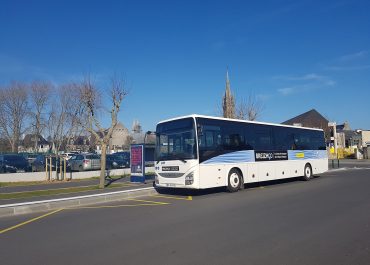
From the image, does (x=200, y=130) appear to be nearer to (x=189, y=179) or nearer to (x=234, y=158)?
(x=189, y=179)

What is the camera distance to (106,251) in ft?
20.2

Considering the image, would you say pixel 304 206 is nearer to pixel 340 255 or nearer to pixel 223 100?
pixel 340 255

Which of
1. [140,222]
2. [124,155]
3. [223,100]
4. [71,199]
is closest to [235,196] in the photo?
[140,222]

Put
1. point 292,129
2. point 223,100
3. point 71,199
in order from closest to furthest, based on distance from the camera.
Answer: point 71,199 < point 292,129 < point 223,100

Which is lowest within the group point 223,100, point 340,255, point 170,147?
point 340,255

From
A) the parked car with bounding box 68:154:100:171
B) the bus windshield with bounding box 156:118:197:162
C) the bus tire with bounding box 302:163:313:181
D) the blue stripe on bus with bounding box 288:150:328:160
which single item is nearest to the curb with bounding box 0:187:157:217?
the bus windshield with bounding box 156:118:197:162

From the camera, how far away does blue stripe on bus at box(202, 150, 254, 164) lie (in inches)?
545

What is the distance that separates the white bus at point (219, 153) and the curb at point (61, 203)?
1251 mm

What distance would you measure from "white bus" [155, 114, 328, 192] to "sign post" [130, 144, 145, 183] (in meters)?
4.55

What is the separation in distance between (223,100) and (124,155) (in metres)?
18.0

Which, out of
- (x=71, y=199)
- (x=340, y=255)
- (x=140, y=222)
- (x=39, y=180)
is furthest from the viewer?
(x=39, y=180)

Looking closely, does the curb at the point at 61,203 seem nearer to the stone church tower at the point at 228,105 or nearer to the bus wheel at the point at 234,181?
the bus wheel at the point at 234,181

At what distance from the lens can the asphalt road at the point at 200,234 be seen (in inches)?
→ 224

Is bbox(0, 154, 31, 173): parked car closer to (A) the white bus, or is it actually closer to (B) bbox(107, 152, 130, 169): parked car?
(B) bbox(107, 152, 130, 169): parked car
